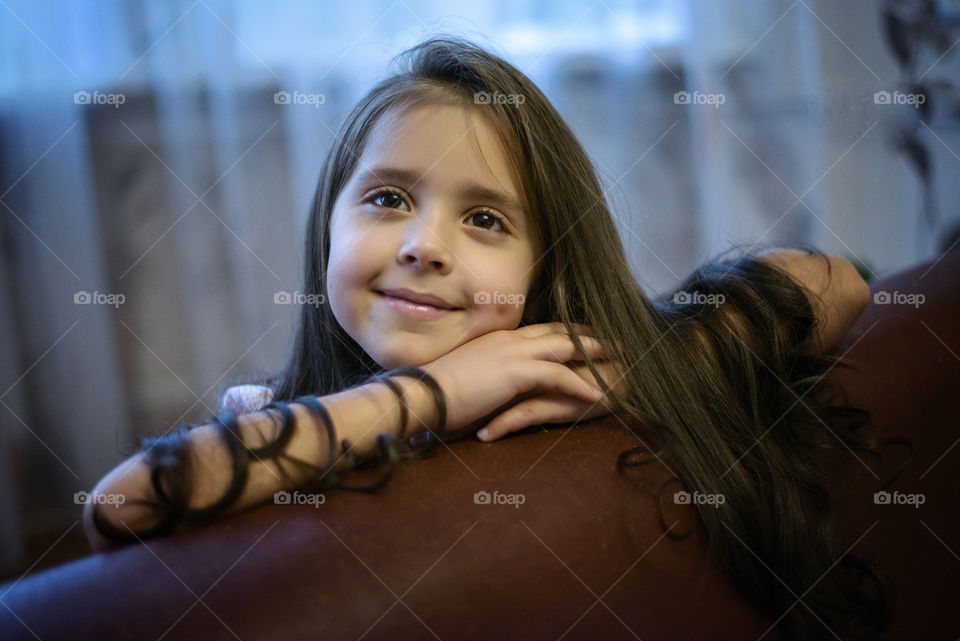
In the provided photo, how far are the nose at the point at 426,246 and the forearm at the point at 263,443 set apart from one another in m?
0.17

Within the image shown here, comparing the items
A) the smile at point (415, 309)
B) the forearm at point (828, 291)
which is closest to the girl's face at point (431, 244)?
the smile at point (415, 309)

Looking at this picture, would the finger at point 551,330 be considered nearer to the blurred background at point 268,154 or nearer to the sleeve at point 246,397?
the sleeve at point 246,397

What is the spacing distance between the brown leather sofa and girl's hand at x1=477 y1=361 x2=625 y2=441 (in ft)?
0.05

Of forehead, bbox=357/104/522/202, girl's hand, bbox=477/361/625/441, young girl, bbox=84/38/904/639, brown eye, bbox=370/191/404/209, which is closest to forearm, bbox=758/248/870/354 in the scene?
young girl, bbox=84/38/904/639

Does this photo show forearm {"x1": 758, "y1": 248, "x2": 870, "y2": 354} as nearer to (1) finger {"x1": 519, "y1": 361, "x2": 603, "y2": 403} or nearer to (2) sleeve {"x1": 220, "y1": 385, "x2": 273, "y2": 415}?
(1) finger {"x1": 519, "y1": 361, "x2": 603, "y2": 403}

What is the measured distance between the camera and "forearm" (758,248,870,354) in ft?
3.14

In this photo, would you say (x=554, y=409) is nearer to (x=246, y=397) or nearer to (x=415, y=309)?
(x=415, y=309)

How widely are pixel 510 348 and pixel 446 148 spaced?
10.1 inches

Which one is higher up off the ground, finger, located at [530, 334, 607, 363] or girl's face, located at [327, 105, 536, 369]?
girl's face, located at [327, 105, 536, 369]

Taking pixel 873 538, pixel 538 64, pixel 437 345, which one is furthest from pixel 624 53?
pixel 873 538

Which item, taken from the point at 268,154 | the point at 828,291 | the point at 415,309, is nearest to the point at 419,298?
the point at 415,309

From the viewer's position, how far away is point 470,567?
24.6 inches

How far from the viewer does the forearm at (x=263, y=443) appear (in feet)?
2.08

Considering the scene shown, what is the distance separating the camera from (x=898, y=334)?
94 cm
